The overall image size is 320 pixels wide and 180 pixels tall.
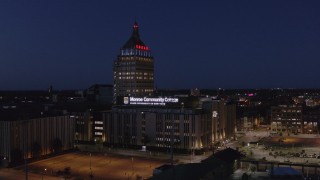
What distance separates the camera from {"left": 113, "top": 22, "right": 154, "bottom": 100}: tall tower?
422 feet

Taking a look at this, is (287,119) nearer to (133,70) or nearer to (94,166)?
(133,70)

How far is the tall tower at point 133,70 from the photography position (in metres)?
129

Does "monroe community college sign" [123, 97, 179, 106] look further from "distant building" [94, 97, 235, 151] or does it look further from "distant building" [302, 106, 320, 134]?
"distant building" [302, 106, 320, 134]

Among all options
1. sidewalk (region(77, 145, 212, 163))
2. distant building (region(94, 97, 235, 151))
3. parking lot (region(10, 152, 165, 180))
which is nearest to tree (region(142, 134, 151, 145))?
distant building (region(94, 97, 235, 151))

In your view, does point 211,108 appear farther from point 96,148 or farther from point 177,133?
point 96,148

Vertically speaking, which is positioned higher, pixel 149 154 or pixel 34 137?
pixel 34 137

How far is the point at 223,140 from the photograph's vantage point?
104m

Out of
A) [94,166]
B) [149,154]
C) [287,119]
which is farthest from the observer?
[287,119]

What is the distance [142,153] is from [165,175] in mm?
→ 48120

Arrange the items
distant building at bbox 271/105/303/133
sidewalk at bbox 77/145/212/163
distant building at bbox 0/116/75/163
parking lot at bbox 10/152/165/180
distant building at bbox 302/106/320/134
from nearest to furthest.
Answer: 1. parking lot at bbox 10/152/165/180
2. distant building at bbox 0/116/75/163
3. sidewalk at bbox 77/145/212/163
4. distant building at bbox 302/106/320/134
5. distant building at bbox 271/105/303/133

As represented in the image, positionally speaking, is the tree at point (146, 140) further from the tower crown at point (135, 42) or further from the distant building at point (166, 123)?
the tower crown at point (135, 42)

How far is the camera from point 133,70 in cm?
12862

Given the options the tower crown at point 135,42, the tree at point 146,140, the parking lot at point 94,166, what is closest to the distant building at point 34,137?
the parking lot at point 94,166

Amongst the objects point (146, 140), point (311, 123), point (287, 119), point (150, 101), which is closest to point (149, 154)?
point (146, 140)
